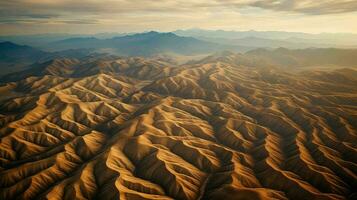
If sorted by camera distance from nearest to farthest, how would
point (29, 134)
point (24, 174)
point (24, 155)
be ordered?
1. point (24, 174)
2. point (24, 155)
3. point (29, 134)

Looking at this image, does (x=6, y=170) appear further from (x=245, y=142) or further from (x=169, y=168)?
(x=245, y=142)

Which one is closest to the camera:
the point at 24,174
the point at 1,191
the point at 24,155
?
the point at 1,191

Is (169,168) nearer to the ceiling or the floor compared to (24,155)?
nearer to the ceiling

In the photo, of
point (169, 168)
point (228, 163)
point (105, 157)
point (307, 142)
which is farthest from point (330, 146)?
point (105, 157)

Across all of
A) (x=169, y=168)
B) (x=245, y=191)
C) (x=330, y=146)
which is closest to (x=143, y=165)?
(x=169, y=168)

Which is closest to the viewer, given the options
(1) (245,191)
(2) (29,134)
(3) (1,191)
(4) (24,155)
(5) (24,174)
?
(1) (245,191)

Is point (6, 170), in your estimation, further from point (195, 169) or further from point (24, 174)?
point (195, 169)

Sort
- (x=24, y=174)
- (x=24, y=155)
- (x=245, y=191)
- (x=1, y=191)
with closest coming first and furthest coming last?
(x=245, y=191) < (x=1, y=191) < (x=24, y=174) < (x=24, y=155)

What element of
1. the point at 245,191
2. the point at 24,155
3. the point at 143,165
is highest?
the point at 245,191

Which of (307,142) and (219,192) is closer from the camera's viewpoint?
(219,192)
